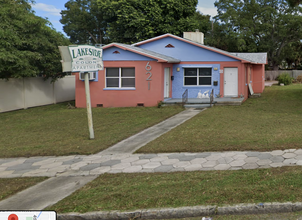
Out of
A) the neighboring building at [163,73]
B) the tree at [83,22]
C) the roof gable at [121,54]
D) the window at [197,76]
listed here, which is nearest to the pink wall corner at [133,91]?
the neighboring building at [163,73]

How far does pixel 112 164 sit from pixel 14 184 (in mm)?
2220

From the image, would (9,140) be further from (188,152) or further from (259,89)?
(259,89)

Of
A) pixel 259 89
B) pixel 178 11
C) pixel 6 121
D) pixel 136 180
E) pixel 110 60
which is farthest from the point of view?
pixel 178 11

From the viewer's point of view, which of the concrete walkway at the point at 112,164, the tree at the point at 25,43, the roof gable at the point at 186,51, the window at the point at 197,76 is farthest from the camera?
the window at the point at 197,76

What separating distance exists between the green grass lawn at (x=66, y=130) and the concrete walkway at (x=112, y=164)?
72cm

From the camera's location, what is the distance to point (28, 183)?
22.6ft

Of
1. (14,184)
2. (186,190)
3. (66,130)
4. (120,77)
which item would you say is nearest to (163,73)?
(120,77)

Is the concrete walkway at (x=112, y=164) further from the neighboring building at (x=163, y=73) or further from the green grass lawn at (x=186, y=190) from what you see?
the neighboring building at (x=163, y=73)

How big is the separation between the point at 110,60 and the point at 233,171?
14.7m

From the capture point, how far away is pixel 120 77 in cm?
2050

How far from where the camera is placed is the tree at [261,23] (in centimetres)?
4744

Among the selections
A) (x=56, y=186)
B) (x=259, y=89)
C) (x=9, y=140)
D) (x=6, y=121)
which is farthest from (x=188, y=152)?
(x=259, y=89)

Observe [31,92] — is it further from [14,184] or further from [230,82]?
[14,184]

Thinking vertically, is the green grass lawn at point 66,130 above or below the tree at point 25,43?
below
